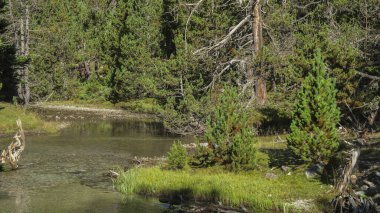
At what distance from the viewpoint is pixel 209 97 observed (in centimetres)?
3309

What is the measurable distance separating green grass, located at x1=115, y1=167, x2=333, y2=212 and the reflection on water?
0.88 metres

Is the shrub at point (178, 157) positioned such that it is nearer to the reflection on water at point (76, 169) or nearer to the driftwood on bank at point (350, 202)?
the reflection on water at point (76, 169)

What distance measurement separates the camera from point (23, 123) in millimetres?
38031

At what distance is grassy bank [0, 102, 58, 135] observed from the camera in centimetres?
3681

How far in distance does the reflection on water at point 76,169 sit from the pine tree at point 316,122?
5.41 meters

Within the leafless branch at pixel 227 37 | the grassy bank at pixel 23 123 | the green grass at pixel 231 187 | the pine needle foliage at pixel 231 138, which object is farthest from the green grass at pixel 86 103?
the pine needle foliage at pixel 231 138

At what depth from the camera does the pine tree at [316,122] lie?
1745 cm

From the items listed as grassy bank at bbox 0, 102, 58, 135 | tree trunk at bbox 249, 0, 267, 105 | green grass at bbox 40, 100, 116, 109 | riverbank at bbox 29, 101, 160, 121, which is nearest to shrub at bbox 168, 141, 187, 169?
tree trunk at bbox 249, 0, 267, 105

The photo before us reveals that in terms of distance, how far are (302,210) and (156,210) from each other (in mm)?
4643

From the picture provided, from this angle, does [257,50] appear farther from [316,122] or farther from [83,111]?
[83,111]

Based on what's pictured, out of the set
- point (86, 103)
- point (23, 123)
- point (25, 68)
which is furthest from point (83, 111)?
point (23, 123)

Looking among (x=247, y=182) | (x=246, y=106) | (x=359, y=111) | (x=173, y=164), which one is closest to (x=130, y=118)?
(x=246, y=106)

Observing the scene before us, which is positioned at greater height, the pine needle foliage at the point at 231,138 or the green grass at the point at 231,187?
the pine needle foliage at the point at 231,138

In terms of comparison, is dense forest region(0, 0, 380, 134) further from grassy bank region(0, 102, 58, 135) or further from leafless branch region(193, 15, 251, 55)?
grassy bank region(0, 102, 58, 135)
